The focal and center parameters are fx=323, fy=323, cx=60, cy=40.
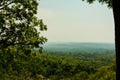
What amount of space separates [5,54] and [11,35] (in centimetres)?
189

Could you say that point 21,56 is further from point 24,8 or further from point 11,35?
point 24,8

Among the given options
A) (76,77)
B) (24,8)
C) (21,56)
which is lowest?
(76,77)

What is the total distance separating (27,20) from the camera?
27.7 meters
